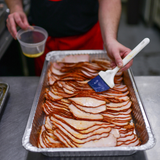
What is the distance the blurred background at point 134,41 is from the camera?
2.81m

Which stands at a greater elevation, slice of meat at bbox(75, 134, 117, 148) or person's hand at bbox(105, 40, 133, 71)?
person's hand at bbox(105, 40, 133, 71)

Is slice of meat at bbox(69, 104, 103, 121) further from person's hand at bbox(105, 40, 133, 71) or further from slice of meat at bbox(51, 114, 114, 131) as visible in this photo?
person's hand at bbox(105, 40, 133, 71)

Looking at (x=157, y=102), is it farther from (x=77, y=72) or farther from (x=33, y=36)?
(x=33, y=36)

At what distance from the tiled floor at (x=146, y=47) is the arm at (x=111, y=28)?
2471 mm

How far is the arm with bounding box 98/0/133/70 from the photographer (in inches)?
65.4

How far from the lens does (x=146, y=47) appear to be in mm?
5215

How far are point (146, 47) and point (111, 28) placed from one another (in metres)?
3.69

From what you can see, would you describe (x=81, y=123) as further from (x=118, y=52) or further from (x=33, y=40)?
(x=33, y=40)

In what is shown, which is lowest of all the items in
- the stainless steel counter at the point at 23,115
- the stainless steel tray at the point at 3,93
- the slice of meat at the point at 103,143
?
the stainless steel counter at the point at 23,115

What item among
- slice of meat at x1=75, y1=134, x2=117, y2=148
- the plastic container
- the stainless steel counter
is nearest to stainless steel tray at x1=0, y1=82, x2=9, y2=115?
the stainless steel counter

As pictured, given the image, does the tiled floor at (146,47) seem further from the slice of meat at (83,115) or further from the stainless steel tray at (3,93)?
the stainless steel tray at (3,93)

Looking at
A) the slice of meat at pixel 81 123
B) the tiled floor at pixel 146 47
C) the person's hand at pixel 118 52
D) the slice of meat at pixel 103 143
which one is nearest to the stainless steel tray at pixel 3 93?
the slice of meat at pixel 81 123

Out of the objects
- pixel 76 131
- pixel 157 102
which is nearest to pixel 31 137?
pixel 76 131

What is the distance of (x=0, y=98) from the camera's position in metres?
1.61
